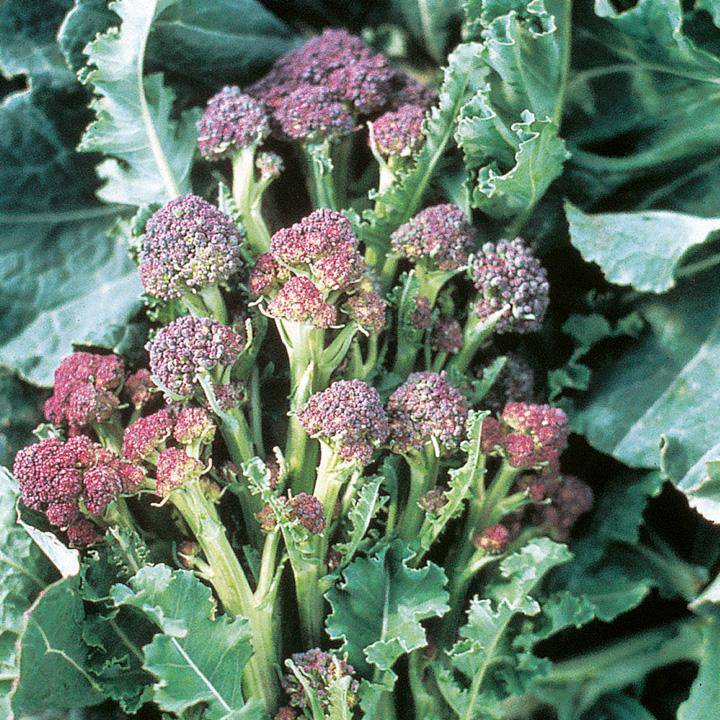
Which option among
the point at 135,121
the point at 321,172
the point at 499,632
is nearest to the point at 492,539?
the point at 499,632

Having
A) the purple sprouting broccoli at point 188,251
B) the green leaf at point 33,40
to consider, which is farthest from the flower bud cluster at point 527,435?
the green leaf at point 33,40

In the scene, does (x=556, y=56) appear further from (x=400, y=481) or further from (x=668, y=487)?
(x=668, y=487)

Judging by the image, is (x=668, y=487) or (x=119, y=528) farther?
(x=668, y=487)

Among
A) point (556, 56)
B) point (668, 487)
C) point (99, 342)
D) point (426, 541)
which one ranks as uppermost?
point (556, 56)

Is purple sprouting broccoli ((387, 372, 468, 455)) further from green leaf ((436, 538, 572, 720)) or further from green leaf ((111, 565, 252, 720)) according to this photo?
green leaf ((111, 565, 252, 720))

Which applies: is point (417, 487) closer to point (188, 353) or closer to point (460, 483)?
point (460, 483)

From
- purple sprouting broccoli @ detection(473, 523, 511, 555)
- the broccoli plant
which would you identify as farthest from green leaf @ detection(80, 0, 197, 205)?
purple sprouting broccoli @ detection(473, 523, 511, 555)

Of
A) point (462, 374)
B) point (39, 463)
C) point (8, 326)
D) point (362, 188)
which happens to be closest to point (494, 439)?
point (462, 374)

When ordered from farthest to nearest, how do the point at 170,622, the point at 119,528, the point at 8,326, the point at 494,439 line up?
1. the point at 8,326
2. the point at 494,439
3. the point at 119,528
4. the point at 170,622
